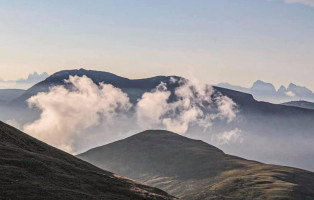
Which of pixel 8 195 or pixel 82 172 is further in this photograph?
pixel 82 172

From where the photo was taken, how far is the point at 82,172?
123 m

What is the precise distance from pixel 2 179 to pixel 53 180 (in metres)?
15.6

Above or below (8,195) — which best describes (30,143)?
above

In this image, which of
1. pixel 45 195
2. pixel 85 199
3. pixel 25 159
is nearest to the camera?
pixel 45 195

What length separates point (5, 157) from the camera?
105 m

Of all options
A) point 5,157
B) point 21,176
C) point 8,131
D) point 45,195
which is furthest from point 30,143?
point 45,195

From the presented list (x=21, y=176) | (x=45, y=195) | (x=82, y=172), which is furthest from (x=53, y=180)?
(x=82, y=172)

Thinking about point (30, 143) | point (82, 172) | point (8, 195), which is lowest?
point (8, 195)

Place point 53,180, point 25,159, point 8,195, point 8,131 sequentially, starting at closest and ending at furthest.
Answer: point 8,195 < point 53,180 < point 25,159 < point 8,131

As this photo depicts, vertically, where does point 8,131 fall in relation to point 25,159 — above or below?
above

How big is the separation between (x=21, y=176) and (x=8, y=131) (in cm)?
5504

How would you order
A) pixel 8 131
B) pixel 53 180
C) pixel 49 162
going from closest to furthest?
pixel 53 180 < pixel 49 162 < pixel 8 131

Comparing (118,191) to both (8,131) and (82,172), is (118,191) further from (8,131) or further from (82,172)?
(8,131)

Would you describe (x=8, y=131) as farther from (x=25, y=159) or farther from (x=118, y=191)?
(x=118, y=191)
